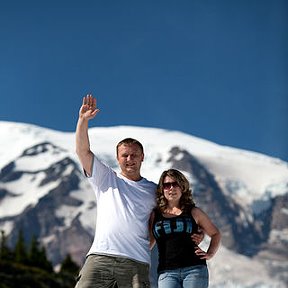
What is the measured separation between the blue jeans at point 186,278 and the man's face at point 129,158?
1.38m

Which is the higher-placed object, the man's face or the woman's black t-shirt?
the man's face

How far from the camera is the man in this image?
318 inches

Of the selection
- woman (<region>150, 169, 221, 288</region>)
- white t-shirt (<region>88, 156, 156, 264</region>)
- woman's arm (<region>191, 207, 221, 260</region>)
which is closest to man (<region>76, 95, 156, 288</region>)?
white t-shirt (<region>88, 156, 156, 264</region>)

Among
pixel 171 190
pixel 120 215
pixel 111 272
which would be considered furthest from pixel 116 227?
pixel 171 190

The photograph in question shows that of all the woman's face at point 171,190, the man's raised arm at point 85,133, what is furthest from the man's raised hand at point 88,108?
the woman's face at point 171,190

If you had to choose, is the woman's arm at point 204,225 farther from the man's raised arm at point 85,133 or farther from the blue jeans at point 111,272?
the man's raised arm at point 85,133

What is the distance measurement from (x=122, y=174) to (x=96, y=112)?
0.88 metres

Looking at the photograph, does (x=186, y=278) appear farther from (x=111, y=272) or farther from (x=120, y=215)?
(x=120, y=215)

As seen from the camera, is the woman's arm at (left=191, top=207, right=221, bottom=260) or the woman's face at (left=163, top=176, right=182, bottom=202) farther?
the woman's face at (left=163, top=176, right=182, bottom=202)

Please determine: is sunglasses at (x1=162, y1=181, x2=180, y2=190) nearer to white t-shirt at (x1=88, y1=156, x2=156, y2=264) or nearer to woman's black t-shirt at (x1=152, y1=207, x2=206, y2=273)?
white t-shirt at (x1=88, y1=156, x2=156, y2=264)

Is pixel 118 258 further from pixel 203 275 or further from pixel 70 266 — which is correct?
pixel 70 266

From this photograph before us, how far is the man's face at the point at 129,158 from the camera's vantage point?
8555mm

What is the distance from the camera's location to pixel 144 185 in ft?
28.1

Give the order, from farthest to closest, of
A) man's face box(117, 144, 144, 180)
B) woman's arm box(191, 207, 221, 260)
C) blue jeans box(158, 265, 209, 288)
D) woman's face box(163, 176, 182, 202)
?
man's face box(117, 144, 144, 180) < woman's face box(163, 176, 182, 202) < woman's arm box(191, 207, 221, 260) < blue jeans box(158, 265, 209, 288)
